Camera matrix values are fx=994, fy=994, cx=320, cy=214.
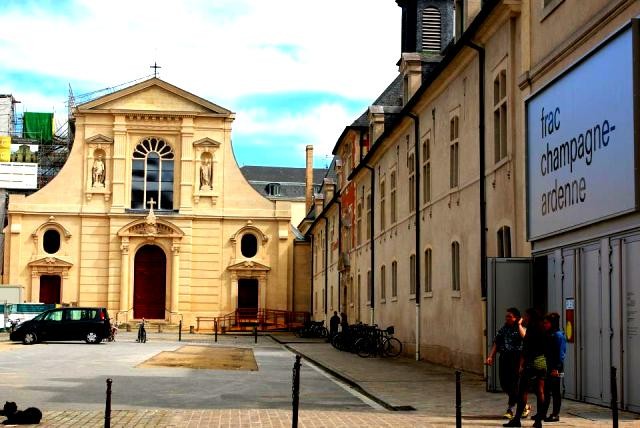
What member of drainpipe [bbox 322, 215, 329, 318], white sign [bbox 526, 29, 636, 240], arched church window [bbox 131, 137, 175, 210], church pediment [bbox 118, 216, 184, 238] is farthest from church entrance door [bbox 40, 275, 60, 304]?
white sign [bbox 526, 29, 636, 240]

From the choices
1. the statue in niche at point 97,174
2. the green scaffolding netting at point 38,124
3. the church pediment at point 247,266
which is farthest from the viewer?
the green scaffolding netting at point 38,124

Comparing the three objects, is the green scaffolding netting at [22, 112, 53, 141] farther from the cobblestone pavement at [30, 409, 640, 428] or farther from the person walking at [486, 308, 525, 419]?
the person walking at [486, 308, 525, 419]

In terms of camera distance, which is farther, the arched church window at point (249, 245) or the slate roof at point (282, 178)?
the slate roof at point (282, 178)

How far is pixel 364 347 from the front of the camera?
103 feet

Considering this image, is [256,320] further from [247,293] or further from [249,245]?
[249,245]

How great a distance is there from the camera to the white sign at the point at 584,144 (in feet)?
45.6

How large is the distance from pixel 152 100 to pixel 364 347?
35.8 m

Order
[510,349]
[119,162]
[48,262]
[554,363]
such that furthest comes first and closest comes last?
[119,162] < [48,262] < [510,349] < [554,363]


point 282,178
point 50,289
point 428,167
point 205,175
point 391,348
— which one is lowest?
point 391,348

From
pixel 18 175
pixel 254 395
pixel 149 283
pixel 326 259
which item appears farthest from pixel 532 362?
pixel 18 175

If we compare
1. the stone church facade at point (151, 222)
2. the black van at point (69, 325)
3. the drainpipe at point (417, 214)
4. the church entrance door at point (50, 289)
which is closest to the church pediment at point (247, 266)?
the stone church facade at point (151, 222)

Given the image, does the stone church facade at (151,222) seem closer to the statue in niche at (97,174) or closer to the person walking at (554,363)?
the statue in niche at (97,174)

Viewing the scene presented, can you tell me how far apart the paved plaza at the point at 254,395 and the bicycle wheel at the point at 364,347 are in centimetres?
342

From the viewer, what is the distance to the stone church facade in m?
61.7
